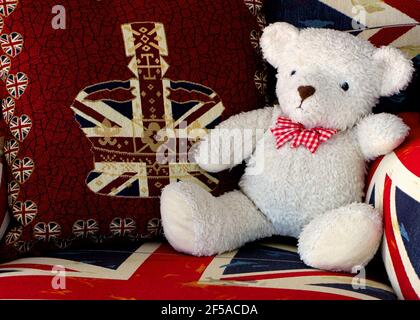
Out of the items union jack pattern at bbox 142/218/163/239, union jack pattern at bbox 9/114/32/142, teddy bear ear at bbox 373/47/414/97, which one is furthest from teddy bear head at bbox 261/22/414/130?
union jack pattern at bbox 9/114/32/142

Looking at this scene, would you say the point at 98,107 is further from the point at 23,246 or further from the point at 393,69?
the point at 393,69

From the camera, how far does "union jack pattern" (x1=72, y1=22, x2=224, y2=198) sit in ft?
3.71

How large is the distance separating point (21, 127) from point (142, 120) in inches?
8.8

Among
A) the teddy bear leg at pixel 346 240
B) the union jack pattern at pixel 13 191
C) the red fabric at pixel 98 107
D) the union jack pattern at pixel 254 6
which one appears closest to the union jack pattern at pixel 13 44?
the red fabric at pixel 98 107

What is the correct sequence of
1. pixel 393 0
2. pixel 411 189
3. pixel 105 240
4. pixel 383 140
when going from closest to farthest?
pixel 411 189 → pixel 383 140 → pixel 105 240 → pixel 393 0

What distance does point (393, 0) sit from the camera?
4.26ft

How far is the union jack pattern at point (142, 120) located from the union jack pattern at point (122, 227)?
5 cm

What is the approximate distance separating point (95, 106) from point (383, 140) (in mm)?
531

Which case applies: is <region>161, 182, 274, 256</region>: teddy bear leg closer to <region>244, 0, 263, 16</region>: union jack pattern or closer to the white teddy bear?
the white teddy bear

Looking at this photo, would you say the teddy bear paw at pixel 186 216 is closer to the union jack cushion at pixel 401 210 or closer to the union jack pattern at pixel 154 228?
the union jack pattern at pixel 154 228

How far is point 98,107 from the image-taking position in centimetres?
113

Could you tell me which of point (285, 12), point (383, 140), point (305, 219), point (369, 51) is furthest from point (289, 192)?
point (285, 12)

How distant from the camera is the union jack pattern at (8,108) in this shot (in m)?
1.13

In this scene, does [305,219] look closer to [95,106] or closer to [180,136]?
[180,136]
